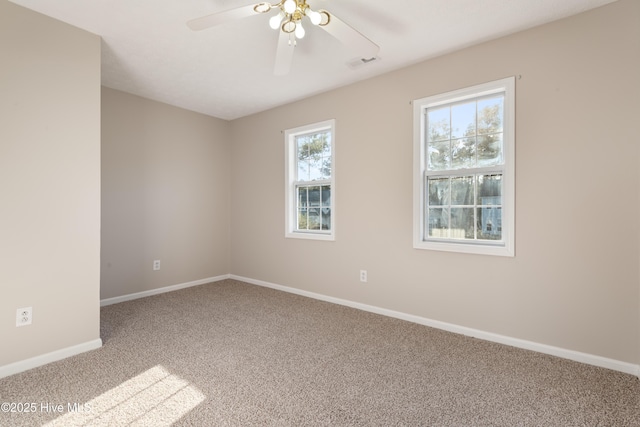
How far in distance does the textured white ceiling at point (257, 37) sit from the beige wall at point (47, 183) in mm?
277

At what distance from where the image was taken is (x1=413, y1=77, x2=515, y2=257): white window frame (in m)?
2.49

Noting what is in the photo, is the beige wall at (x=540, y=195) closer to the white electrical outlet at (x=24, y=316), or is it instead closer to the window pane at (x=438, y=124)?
the window pane at (x=438, y=124)

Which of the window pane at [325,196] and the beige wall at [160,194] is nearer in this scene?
the beige wall at [160,194]

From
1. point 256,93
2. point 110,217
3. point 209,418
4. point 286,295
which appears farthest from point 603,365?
point 110,217

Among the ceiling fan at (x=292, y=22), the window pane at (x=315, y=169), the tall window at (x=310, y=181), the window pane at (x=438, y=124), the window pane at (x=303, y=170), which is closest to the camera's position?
the ceiling fan at (x=292, y=22)

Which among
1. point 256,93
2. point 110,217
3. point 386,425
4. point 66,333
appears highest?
point 256,93

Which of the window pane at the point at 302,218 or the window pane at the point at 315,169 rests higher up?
the window pane at the point at 315,169

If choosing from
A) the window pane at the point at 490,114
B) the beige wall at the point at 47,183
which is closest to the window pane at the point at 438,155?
the window pane at the point at 490,114

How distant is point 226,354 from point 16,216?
1.70 meters

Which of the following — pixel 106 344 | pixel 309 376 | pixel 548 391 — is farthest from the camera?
pixel 106 344

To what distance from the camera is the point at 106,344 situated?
8.25 ft

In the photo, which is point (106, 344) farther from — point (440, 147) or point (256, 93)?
point (440, 147)

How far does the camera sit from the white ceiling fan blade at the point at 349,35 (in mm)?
1749

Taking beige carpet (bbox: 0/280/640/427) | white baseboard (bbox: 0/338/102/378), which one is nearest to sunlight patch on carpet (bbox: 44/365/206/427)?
beige carpet (bbox: 0/280/640/427)
